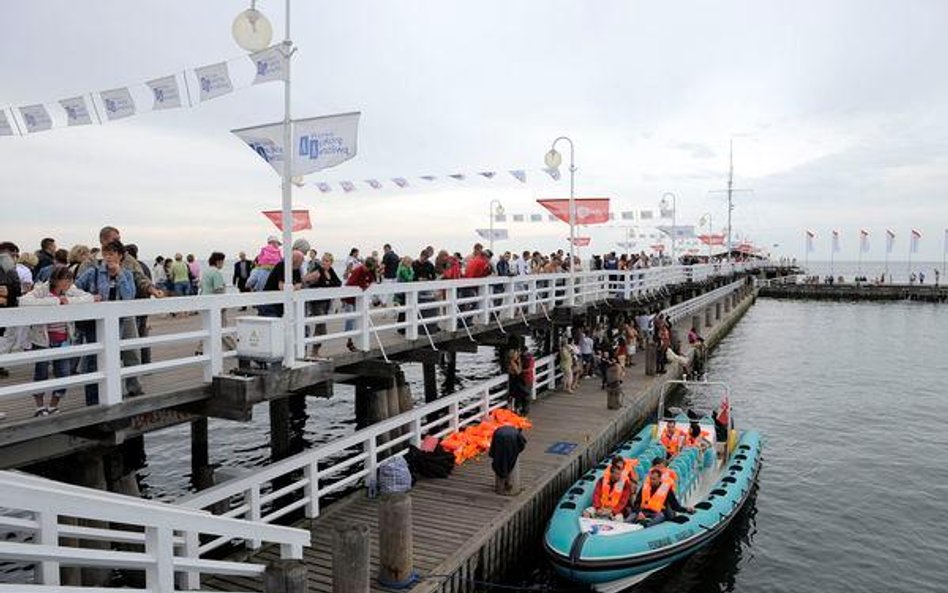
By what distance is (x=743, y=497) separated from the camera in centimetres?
1430

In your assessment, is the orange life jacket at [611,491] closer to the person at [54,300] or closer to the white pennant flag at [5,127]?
the person at [54,300]

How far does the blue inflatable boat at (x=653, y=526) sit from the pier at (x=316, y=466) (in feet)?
2.34

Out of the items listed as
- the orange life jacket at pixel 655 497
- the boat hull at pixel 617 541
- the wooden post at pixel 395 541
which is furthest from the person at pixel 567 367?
the wooden post at pixel 395 541

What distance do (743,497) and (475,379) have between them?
653 inches

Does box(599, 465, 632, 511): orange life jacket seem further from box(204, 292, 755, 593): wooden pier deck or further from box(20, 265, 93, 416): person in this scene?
box(20, 265, 93, 416): person

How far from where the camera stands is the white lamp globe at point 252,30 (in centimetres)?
812

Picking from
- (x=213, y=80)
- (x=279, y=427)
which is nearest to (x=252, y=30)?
(x=213, y=80)

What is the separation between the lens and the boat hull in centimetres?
1080

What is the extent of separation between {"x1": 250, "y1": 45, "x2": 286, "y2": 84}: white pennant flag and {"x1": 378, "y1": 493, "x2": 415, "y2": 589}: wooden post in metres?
5.30

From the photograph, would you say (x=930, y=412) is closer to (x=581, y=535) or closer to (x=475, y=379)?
(x=475, y=379)

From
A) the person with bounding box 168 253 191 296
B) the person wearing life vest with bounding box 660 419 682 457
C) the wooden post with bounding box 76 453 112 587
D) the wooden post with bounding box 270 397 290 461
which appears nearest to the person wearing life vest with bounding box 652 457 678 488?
the person wearing life vest with bounding box 660 419 682 457

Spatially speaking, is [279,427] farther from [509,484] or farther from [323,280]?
[509,484]

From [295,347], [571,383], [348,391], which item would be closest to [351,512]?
[295,347]

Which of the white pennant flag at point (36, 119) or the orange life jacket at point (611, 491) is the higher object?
the white pennant flag at point (36, 119)
